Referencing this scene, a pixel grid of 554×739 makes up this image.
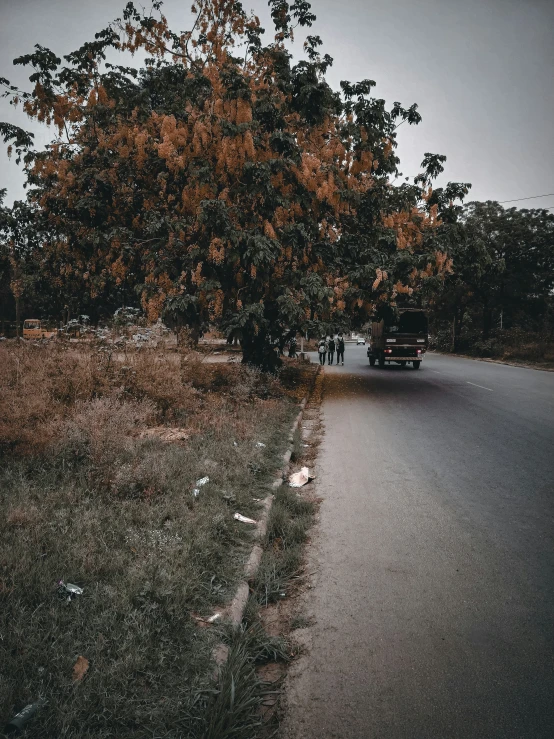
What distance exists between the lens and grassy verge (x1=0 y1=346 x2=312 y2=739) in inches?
90.5

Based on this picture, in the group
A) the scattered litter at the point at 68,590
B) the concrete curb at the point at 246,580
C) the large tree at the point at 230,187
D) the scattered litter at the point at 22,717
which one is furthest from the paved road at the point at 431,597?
the large tree at the point at 230,187

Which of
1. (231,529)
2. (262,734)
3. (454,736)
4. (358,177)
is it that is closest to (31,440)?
(231,529)

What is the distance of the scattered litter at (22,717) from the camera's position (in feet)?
6.80

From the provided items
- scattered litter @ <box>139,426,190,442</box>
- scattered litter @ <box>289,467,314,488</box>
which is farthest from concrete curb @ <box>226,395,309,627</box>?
scattered litter @ <box>139,426,190,442</box>

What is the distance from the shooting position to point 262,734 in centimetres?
230

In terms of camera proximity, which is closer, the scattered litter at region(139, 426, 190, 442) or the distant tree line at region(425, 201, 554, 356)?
the scattered litter at region(139, 426, 190, 442)

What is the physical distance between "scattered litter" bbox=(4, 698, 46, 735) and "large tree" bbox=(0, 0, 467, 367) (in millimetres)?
8887

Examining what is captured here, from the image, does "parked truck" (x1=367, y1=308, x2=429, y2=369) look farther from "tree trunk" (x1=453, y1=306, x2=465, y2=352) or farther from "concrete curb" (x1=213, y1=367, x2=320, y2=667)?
"tree trunk" (x1=453, y1=306, x2=465, y2=352)

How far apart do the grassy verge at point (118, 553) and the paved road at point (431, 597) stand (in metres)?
0.55

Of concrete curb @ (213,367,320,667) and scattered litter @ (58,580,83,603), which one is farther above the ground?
scattered litter @ (58,580,83,603)

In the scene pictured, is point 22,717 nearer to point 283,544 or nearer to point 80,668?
point 80,668

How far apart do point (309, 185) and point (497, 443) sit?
24.8ft

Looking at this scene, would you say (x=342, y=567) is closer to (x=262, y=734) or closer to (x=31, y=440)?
(x=262, y=734)

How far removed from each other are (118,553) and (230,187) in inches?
393
